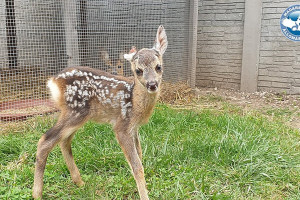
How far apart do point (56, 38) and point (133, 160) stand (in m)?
3.35

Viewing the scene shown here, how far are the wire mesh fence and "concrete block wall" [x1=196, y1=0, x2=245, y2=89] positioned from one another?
7.09ft

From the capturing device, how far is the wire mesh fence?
5.27 metres

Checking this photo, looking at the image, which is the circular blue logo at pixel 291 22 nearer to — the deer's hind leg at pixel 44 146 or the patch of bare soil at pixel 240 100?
the patch of bare soil at pixel 240 100

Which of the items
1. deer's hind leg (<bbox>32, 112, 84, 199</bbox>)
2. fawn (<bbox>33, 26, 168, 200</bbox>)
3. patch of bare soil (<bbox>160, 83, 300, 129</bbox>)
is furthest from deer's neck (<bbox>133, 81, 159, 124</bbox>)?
patch of bare soil (<bbox>160, 83, 300, 129</bbox>)

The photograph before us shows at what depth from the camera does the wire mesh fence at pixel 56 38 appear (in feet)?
17.3

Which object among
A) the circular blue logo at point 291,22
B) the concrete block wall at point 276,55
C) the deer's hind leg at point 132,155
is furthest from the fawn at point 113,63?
the circular blue logo at point 291,22

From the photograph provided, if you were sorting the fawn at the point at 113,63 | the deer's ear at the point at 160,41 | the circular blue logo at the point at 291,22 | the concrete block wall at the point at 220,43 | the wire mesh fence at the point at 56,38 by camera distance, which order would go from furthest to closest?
the concrete block wall at the point at 220,43 → the circular blue logo at the point at 291,22 → the fawn at the point at 113,63 → the wire mesh fence at the point at 56,38 → the deer's ear at the point at 160,41

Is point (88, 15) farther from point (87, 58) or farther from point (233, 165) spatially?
point (233, 165)

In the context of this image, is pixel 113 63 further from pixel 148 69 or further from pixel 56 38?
pixel 148 69

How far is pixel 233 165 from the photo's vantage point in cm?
330

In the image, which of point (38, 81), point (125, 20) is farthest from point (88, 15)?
point (38, 81)

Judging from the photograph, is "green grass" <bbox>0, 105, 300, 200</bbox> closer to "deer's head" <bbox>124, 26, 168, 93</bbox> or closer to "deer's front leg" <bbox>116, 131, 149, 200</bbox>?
"deer's front leg" <bbox>116, 131, 149, 200</bbox>

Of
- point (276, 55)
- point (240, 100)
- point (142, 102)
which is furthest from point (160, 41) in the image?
point (276, 55)

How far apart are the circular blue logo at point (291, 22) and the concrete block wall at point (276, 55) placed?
74mm
